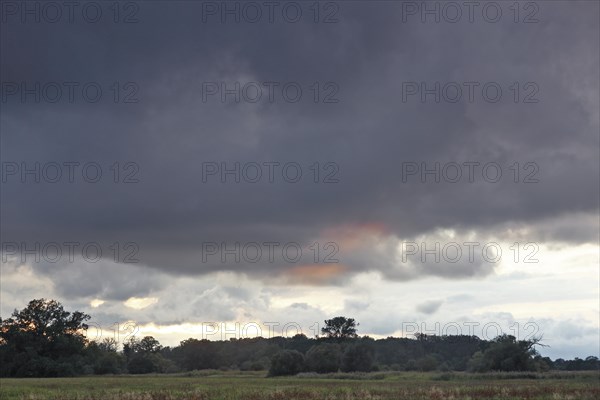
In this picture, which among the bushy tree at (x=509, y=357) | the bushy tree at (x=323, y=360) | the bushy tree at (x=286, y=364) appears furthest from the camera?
the bushy tree at (x=323, y=360)

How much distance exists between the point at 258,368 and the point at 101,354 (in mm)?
39474

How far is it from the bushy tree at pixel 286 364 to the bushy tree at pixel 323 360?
8.65 ft

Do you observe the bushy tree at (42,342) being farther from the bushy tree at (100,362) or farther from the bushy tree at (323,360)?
the bushy tree at (323,360)

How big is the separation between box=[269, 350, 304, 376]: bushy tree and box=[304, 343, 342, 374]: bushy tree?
2.64m

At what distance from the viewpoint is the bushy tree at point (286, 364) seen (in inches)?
5615

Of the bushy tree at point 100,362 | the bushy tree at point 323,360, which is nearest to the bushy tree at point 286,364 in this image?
the bushy tree at point 323,360

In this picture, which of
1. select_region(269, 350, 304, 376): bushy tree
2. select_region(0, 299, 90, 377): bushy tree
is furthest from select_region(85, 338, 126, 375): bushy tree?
select_region(269, 350, 304, 376): bushy tree

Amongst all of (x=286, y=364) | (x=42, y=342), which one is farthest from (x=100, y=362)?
(x=286, y=364)

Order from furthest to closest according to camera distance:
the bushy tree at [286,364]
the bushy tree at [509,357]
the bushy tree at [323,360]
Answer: the bushy tree at [323,360] → the bushy tree at [286,364] → the bushy tree at [509,357]

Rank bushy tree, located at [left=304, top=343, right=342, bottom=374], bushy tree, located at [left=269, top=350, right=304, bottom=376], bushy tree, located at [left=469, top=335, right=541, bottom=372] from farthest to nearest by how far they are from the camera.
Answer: bushy tree, located at [left=304, top=343, right=342, bottom=374]
bushy tree, located at [left=269, top=350, right=304, bottom=376]
bushy tree, located at [left=469, top=335, right=541, bottom=372]

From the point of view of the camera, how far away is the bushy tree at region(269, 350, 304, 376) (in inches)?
5615

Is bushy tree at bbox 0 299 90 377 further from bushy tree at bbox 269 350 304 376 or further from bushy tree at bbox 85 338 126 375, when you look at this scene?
bushy tree at bbox 269 350 304 376

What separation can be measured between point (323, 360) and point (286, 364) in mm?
9218

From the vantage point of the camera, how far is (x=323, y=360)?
148875 millimetres
